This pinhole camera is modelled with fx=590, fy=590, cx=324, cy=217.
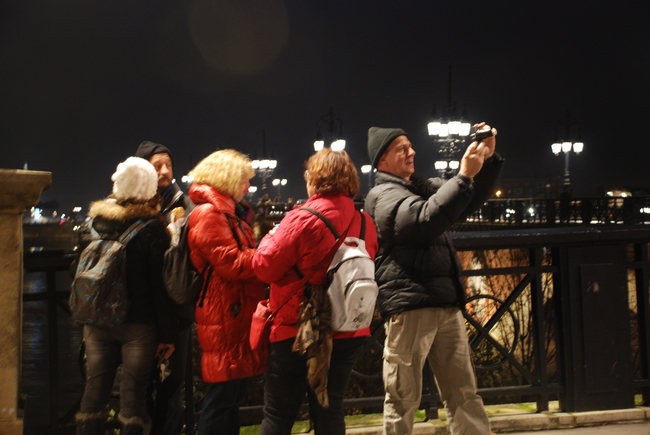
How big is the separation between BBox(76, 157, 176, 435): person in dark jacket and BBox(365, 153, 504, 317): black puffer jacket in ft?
3.89

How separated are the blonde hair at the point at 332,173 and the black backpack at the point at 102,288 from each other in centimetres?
102

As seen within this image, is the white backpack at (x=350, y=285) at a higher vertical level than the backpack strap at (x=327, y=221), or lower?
lower

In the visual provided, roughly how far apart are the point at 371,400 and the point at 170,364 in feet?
4.94

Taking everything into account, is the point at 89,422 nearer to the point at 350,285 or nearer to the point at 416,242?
the point at 350,285

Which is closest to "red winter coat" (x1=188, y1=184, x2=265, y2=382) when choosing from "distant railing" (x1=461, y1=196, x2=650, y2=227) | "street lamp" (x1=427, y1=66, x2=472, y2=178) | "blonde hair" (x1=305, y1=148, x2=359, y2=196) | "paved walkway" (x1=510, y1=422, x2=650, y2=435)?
"blonde hair" (x1=305, y1=148, x2=359, y2=196)

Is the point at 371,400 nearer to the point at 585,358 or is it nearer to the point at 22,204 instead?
the point at 585,358

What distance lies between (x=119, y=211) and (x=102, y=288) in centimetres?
41

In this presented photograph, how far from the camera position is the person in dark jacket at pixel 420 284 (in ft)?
9.86

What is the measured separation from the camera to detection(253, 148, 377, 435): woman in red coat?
2828mm

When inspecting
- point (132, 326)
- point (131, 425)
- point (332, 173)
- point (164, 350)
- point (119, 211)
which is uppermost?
point (332, 173)

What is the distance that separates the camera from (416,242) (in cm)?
308

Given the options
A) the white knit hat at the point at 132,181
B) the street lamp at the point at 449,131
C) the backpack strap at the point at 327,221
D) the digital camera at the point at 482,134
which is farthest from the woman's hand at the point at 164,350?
the street lamp at the point at 449,131

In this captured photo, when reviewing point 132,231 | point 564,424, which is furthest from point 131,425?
point 564,424

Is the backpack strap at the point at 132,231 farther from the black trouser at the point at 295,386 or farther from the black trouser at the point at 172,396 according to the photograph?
the black trouser at the point at 295,386
